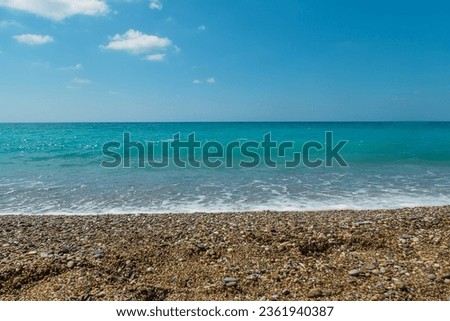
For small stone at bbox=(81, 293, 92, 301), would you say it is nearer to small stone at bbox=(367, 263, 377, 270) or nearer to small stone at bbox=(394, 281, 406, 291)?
small stone at bbox=(367, 263, 377, 270)

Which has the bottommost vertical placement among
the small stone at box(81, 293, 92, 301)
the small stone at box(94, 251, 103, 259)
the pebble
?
the small stone at box(81, 293, 92, 301)

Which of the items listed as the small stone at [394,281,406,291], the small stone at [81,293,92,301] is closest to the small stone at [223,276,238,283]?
the small stone at [81,293,92,301]

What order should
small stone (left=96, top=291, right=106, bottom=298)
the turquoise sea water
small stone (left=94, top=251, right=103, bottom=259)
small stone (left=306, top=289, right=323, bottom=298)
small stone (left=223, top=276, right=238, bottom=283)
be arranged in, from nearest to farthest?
small stone (left=306, top=289, right=323, bottom=298)
small stone (left=96, top=291, right=106, bottom=298)
small stone (left=223, top=276, right=238, bottom=283)
small stone (left=94, top=251, right=103, bottom=259)
the turquoise sea water

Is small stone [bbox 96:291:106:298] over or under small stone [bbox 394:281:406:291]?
under

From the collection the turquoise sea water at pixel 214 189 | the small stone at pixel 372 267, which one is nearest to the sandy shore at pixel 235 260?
the small stone at pixel 372 267

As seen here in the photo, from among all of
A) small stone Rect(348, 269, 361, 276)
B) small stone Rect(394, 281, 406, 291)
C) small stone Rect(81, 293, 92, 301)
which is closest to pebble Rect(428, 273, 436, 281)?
small stone Rect(394, 281, 406, 291)

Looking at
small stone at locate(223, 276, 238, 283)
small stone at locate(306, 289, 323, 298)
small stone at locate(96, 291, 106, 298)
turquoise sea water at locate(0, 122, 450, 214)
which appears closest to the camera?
small stone at locate(306, 289, 323, 298)

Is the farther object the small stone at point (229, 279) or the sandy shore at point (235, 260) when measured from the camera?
the small stone at point (229, 279)

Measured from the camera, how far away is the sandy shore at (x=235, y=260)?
4020mm

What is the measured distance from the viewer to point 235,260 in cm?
484

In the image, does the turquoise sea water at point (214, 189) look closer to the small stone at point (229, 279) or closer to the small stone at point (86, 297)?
the small stone at point (229, 279)

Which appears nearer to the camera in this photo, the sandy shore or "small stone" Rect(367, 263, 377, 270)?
the sandy shore

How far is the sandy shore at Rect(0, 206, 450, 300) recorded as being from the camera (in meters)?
4.02
